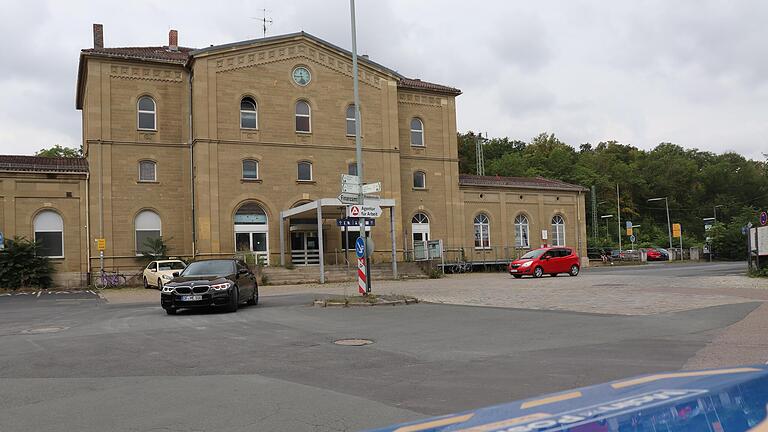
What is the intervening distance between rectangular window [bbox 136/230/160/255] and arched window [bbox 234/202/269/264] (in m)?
4.45

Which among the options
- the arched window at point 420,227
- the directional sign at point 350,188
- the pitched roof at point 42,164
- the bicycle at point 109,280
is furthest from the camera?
the arched window at point 420,227

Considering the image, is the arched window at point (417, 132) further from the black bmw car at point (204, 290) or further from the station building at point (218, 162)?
the black bmw car at point (204, 290)

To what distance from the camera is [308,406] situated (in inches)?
242

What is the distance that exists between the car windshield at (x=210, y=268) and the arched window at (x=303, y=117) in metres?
20.3

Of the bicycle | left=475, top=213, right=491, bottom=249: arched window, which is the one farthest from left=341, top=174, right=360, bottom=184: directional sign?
left=475, top=213, right=491, bottom=249: arched window

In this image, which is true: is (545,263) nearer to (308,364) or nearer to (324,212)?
(324,212)

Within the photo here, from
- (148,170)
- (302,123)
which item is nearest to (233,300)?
(148,170)

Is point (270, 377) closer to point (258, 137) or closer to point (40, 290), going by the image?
point (40, 290)

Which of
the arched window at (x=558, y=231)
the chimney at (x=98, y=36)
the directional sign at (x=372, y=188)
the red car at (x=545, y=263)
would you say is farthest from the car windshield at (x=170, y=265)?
the arched window at (x=558, y=231)

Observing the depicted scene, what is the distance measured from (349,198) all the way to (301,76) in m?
21.0

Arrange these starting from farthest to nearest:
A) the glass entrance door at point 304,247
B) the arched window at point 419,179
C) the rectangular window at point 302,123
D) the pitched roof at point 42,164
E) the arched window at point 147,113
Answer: the arched window at point 419,179, the rectangular window at point 302,123, the glass entrance door at point 304,247, the arched window at point 147,113, the pitched roof at point 42,164

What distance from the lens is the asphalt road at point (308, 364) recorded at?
19.5 ft

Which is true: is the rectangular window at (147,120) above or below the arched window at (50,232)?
above

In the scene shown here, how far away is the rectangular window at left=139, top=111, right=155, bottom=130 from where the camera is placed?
35.3 meters
